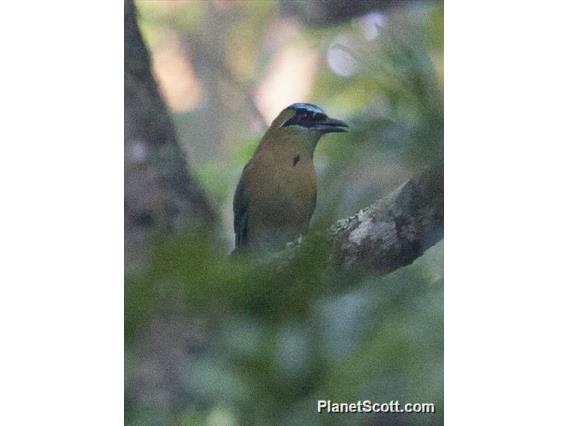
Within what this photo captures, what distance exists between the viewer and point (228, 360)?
119cm

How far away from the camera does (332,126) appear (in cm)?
189

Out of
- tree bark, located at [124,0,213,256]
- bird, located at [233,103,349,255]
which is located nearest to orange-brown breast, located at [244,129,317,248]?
bird, located at [233,103,349,255]

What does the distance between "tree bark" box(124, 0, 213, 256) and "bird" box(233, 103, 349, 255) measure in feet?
0.34

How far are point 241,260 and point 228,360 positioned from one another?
16 cm

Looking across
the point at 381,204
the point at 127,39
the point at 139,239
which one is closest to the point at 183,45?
the point at 127,39

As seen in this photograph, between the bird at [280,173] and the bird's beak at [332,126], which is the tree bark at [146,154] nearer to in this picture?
the bird at [280,173]

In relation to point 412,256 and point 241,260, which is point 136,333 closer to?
point 241,260

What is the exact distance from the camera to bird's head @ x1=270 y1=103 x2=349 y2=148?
189 cm

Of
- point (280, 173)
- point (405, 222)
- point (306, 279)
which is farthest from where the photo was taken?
point (280, 173)

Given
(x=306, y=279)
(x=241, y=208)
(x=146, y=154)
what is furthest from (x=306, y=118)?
(x=306, y=279)

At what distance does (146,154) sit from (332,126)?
43 centimetres

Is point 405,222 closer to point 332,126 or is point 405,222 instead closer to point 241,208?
point 332,126

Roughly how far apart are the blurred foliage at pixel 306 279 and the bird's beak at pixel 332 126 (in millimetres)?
16

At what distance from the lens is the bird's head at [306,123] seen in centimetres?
189
